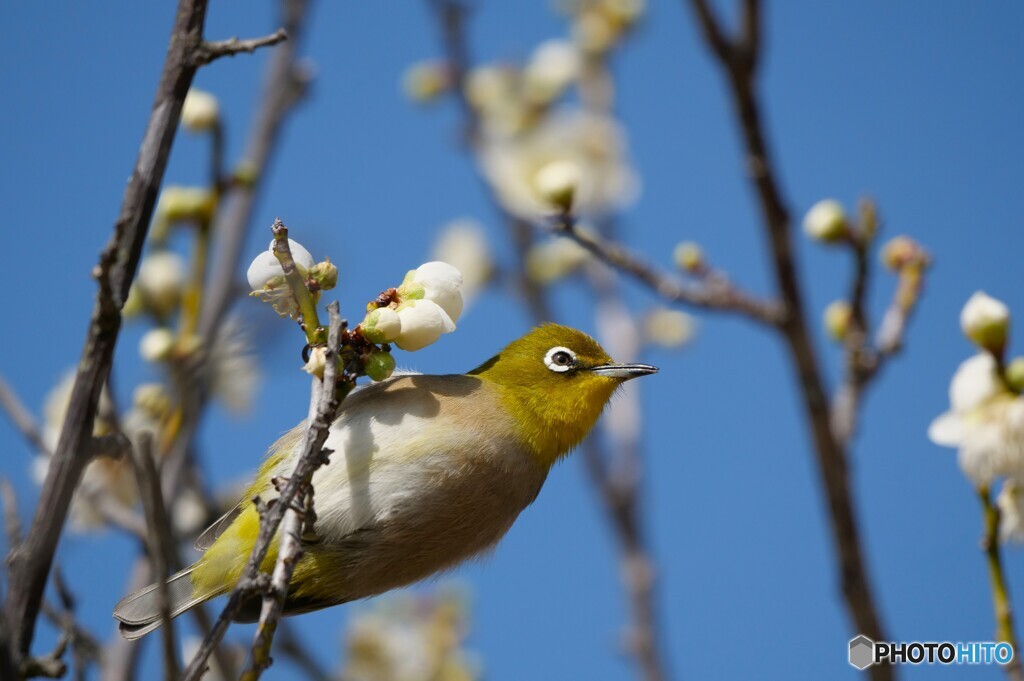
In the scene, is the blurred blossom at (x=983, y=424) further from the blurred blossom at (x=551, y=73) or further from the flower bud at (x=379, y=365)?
the blurred blossom at (x=551, y=73)

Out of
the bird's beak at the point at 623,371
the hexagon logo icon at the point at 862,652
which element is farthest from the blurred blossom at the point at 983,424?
the bird's beak at the point at 623,371

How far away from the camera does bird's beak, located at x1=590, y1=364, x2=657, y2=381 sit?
14.2 ft

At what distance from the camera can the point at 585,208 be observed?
281 inches

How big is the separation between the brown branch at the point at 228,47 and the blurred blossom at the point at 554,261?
4334mm

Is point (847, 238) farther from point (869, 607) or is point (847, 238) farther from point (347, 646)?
point (347, 646)

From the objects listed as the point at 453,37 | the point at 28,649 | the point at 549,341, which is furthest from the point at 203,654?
the point at 453,37

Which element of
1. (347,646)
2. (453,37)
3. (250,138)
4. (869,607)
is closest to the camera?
(869,607)

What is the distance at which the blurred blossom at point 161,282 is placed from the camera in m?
4.91

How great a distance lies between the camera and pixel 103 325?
2.32 metres

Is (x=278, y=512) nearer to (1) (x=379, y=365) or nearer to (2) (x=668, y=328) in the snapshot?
(1) (x=379, y=365)

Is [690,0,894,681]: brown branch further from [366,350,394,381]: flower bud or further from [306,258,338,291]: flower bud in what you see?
[306,258,338,291]: flower bud

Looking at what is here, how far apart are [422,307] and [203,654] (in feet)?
3.97

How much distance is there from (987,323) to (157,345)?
314 centimetres

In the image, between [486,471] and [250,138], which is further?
[250,138]
